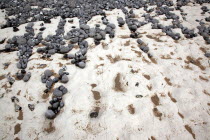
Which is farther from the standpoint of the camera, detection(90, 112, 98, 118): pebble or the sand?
detection(90, 112, 98, 118): pebble

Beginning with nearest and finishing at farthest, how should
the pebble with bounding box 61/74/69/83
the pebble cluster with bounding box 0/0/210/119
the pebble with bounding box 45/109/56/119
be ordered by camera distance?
the pebble with bounding box 45/109/56/119
the pebble with bounding box 61/74/69/83
the pebble cluster with bounding box 0/0/210/119

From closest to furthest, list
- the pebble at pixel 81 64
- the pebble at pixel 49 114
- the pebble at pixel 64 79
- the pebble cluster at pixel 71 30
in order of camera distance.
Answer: the pebble at pixel 49 114, the pebble at pixel 64 79, the pebble cluster at pixel 71 30, the pebble at pixel 81 64

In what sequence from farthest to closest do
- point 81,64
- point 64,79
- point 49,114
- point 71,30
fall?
1. point 71,30
2. point 81,64
3. point 64,79
4. point 49,114

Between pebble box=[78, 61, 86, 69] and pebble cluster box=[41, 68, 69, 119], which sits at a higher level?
pebble box=[78, 61, 86, 69]

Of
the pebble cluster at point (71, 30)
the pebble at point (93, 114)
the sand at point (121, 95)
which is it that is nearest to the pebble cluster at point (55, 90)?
the pebble cluster at point (71, 30)

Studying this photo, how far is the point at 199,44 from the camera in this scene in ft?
14.6

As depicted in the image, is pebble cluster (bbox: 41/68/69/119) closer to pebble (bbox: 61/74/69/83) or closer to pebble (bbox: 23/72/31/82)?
pebble (bbox: 61/74/69/83)

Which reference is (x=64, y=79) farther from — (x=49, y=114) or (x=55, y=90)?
(x=49, y=114)

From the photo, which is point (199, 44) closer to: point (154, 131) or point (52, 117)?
point (154, 131)

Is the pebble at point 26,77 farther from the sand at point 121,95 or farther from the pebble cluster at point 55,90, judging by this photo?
the pebble cluster at point 55,90

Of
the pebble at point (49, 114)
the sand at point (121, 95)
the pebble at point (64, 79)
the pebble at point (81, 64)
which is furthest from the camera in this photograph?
the pebble at point (81, 64)

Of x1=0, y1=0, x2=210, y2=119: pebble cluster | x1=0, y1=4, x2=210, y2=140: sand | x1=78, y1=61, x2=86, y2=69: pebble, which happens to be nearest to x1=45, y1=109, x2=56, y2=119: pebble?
x1=0, y1=0, x2=210, y2=119: pebble cluster

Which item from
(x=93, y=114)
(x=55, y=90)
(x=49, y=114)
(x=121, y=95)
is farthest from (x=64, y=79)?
(x=121, y=95)

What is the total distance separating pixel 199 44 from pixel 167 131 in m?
3.07
